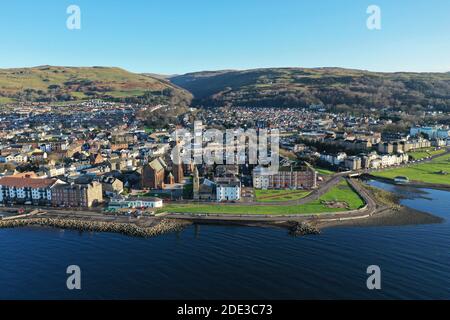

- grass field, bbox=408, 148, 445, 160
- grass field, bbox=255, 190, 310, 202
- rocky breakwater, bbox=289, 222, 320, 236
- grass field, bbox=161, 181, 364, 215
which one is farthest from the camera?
grass field, bbox=408, 148, 445, 160

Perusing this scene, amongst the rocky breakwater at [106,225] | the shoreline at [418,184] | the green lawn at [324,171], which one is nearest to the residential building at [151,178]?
the rocky breakwater at [106,225]

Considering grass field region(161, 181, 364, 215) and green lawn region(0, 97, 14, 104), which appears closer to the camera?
grass field region(161, 181, 364, 215)

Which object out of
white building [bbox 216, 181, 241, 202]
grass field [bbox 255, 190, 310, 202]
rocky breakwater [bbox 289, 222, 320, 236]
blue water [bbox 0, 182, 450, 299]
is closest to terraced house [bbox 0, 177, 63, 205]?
blue water [bbox 0, 182, 450, 299]

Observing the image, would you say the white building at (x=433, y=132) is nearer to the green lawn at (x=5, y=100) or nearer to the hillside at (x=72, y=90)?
the hillside at (x=72, y=90)

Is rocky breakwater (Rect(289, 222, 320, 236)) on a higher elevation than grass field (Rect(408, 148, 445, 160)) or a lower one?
lower

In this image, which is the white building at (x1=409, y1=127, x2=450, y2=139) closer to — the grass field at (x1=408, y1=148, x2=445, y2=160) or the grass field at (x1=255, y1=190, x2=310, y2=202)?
the grass field at (x1=408, y1=148, x2=445, y2=160)

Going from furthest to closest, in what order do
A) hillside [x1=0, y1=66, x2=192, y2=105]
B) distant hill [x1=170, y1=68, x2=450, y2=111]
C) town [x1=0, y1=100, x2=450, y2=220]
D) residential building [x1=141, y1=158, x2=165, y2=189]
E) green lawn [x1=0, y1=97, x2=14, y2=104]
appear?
hillside [x1=0, y1=66, x2=192, y2=105], green lawn [x1=0, y1=97, x2=14, y2=104], distant hill [x1=170, y1=68, x2=450, y2=111], residential building [x1=141, y1=158, x2=165, y2=189], town [x1=0, y1=100, x2=450, y2=220]

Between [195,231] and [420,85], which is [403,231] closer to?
[195,231]
